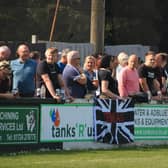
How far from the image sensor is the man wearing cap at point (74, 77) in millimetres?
16016

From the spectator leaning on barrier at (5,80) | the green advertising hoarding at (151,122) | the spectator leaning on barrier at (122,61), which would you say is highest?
the spectator leaning on barrier at (122,61)

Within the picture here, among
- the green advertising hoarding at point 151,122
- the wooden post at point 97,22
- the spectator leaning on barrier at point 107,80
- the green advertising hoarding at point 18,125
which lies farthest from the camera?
the wooden post at point 97,22

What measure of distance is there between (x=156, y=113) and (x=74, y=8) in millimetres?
23312

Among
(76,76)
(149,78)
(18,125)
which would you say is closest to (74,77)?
(76,76)

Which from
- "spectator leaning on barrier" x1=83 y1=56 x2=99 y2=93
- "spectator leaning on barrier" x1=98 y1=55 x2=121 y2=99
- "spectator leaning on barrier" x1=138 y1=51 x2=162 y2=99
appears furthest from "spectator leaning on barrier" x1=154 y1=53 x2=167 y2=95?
"spectator leaning on barrier" x1=83 y1=56 x2=99 y2=93

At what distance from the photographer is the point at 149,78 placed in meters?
17.7

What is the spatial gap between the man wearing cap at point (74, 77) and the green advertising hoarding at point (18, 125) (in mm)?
1208

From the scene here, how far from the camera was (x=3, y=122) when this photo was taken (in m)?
14.7

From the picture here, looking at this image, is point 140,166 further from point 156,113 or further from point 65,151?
point 156,113

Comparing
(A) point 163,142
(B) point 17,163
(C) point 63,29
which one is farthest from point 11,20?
→ (B) point 17,163

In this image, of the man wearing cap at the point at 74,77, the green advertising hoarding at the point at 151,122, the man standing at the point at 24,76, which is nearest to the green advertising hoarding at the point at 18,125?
the man standing at the point at 24,76

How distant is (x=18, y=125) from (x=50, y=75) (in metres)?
1.39

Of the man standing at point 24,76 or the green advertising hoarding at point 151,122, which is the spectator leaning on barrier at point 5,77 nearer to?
the man standing at point 24,76

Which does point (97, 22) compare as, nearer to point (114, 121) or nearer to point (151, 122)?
point (151, 122)
